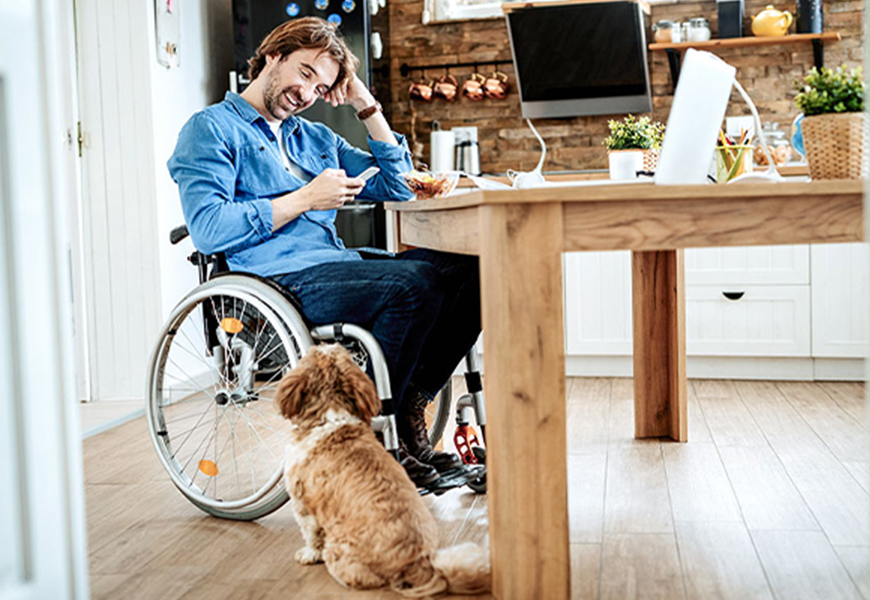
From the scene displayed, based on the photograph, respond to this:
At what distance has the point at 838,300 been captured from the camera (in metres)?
3.70

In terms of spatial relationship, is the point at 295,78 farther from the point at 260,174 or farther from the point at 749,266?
the point at 749,266

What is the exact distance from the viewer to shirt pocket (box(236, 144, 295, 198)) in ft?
7.37

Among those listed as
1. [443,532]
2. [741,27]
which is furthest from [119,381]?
[741,27]

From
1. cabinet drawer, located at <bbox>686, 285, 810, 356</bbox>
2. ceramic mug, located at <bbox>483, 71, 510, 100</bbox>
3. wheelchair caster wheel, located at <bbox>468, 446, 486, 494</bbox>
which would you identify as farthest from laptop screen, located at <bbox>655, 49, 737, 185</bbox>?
ceramic mug, located at <bbox>483, 71, 510, 100</bbox>

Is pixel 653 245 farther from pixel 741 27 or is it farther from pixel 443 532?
pixel 741 27

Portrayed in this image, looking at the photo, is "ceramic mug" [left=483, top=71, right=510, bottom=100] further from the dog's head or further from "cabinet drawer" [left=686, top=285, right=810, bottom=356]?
the dog's head

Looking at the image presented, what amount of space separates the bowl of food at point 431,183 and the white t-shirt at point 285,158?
1.00ft

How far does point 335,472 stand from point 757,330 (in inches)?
101

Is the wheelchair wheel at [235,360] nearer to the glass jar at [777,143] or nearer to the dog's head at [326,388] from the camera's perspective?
the dog's head at [326,388]

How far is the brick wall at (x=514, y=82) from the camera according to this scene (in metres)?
4.20

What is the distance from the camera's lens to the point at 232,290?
200 cm

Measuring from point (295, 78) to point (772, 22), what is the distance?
259cm

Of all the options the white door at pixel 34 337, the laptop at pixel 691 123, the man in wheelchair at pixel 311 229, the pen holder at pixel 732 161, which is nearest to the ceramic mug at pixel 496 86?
the man in wheelchair at pixel 311 229

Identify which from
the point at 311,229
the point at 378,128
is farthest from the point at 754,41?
the point at 311,229
